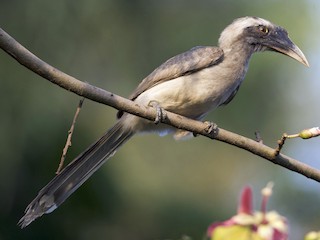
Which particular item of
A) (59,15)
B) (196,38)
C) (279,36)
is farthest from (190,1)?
(279,36)

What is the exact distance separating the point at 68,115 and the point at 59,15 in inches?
65.4

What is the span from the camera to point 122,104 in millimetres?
3055

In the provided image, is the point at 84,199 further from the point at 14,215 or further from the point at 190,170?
the point at 190,170

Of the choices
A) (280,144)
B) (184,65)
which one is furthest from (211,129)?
(184,65)

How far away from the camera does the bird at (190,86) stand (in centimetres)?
393

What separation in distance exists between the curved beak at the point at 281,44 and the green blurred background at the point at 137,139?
3475mm

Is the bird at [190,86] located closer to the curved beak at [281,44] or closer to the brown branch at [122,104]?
the curved beak at [281,44]

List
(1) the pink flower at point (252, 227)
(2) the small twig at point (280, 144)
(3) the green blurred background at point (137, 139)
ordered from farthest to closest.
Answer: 1. (3) the green blurred background at point (137, 139)
2. (2) the small twig at point (280, 144)
3. (1) the pink flower at point (252, 227)

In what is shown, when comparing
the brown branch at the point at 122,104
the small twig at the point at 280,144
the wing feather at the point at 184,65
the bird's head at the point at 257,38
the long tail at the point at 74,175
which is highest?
the bird's head at the point at 257,38

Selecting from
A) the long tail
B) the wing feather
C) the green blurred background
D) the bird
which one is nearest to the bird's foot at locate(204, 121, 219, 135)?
the bird

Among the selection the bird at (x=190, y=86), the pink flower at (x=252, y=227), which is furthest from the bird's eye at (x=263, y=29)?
the pink flower at (x=252, y=227)

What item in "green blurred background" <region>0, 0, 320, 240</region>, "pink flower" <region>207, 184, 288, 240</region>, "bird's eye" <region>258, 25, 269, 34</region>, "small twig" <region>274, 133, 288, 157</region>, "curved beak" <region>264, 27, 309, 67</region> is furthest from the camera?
"green blurred background" <region>0, 0, 320, 240</region>

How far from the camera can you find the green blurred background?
8914 millimetres

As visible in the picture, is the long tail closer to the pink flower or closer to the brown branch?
the brown branch
